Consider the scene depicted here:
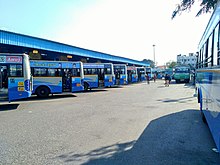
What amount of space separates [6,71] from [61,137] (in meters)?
7.72

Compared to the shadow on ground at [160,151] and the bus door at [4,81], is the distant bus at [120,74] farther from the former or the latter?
the shadow on ground at [160,151]

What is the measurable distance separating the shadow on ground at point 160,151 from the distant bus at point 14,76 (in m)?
8.03

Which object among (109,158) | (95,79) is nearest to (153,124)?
(109,158)

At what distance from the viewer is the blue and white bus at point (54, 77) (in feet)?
51.2

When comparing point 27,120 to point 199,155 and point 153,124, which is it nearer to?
point 153,124

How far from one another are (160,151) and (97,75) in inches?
664

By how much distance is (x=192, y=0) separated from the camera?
858cm

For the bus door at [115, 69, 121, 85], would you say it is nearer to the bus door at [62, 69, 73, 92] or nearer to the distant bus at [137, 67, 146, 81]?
the bus door at [62, 69, 73, 92]

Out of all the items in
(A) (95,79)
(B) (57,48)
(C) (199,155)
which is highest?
(B) (57,48)

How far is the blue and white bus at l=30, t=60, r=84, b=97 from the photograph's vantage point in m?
15.6

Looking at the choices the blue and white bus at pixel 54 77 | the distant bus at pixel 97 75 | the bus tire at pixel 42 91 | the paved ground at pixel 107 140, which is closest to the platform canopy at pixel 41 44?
the blue and white bus at pixel 54 77

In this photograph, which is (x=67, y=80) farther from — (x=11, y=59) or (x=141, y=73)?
(x=141, y=73)

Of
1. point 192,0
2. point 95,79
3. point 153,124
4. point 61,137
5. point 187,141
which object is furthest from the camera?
point 95,79

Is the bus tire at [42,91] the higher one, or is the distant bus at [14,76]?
the distant bus at [14,76]
